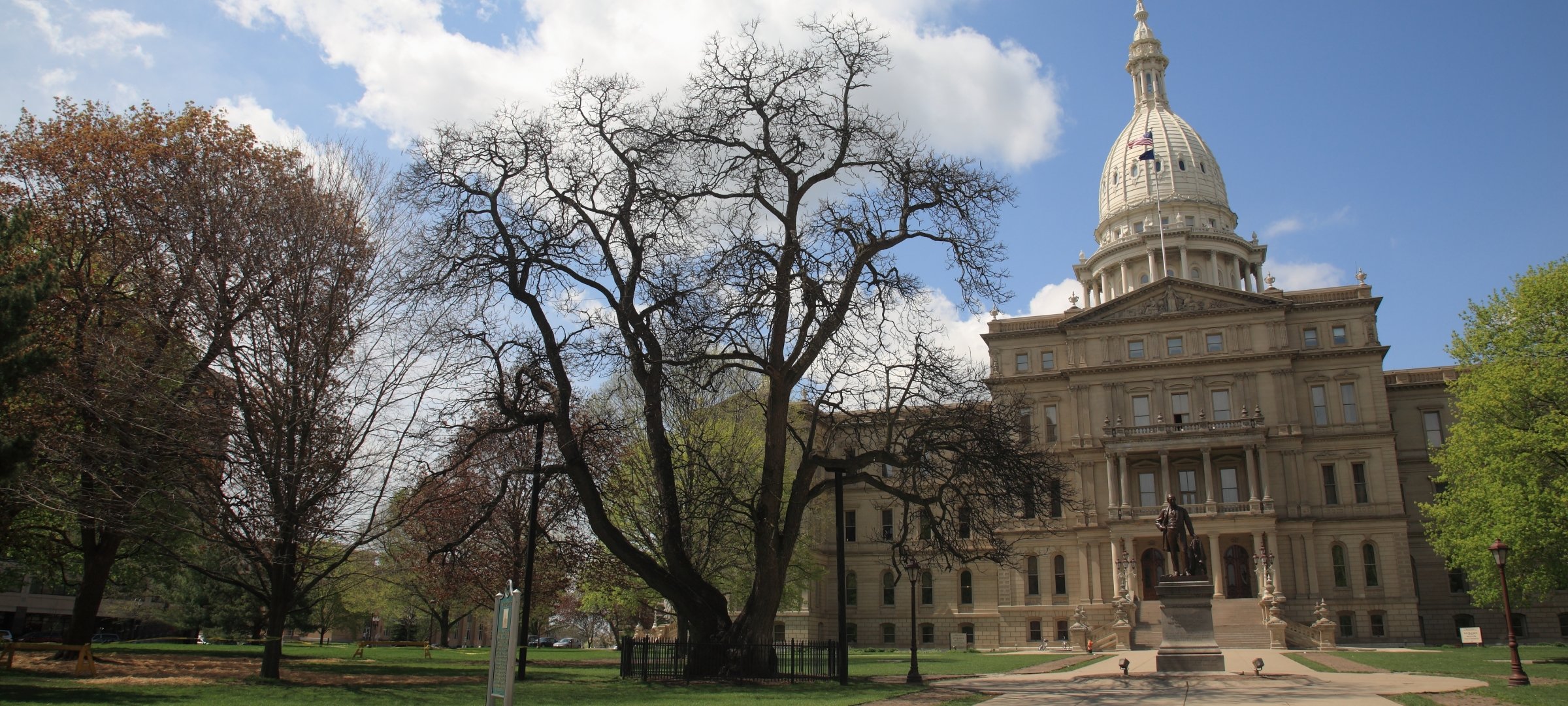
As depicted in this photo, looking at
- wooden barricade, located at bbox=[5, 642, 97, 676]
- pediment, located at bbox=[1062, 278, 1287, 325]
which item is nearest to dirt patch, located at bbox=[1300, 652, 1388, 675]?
pediment, located at bbox=[1062, 278, 1287, 325]

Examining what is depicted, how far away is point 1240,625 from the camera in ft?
161

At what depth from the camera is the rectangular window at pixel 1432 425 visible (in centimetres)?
6275

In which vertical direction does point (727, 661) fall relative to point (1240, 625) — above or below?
above

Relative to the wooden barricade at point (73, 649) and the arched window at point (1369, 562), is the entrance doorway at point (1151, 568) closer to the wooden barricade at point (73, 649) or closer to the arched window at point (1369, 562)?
the arched window at point (1369, 562)

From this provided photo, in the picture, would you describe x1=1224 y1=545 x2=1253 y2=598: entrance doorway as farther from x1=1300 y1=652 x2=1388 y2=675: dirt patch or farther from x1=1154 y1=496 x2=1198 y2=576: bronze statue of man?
x1=1154 y1=496 x2=1198 y2=576: bronze statue of man

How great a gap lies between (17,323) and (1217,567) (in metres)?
54.7

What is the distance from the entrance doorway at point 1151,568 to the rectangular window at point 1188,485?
367cm

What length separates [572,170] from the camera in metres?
23.6

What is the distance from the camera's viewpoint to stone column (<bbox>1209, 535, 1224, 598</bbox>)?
2153 inches

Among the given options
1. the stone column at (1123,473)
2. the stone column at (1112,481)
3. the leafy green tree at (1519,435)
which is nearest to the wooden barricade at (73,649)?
the leafy green tree at (1519,435)

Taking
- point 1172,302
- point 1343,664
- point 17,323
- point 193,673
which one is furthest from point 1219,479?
point 17,323

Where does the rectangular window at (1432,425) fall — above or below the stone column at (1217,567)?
above

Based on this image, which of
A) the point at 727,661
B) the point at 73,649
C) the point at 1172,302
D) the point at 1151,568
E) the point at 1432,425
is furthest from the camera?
Answer: the point at 1432,425

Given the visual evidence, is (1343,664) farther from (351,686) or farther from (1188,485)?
(1188,485)
